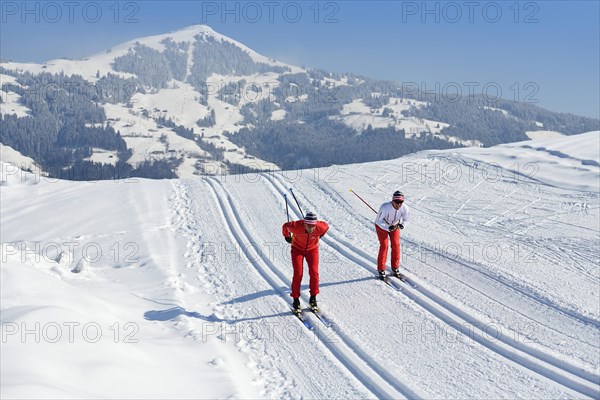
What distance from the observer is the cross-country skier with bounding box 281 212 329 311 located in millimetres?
9297

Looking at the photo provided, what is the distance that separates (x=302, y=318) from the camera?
9250 mm

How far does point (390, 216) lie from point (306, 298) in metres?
2.69

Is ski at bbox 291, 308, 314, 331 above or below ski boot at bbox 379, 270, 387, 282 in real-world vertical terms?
below

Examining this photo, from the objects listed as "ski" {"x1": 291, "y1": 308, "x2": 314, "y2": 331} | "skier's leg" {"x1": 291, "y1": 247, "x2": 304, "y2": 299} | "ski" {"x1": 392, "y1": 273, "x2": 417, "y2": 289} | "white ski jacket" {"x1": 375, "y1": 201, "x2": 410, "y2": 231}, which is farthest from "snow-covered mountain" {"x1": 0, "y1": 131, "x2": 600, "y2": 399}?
"white ski jacket" {"x1": 375, "y1": 201, "x2": 410, "y2": 231}

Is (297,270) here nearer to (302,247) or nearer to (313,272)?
(313,272)

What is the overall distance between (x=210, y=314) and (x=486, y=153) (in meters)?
19.2

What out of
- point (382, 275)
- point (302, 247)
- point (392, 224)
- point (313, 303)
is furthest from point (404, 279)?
Answer: point (302, 247)

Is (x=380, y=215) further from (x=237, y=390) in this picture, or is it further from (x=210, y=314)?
(x=237, y=390)

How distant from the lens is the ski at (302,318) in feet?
29.3

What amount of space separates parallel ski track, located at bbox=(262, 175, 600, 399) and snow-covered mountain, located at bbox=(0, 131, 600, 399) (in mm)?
28

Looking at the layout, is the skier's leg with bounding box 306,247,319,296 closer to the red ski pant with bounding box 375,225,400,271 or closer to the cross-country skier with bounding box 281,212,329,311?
the cross-country skier with bounding box 281,212,329,311

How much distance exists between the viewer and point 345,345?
8109mm

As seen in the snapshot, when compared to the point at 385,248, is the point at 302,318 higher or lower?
lower
